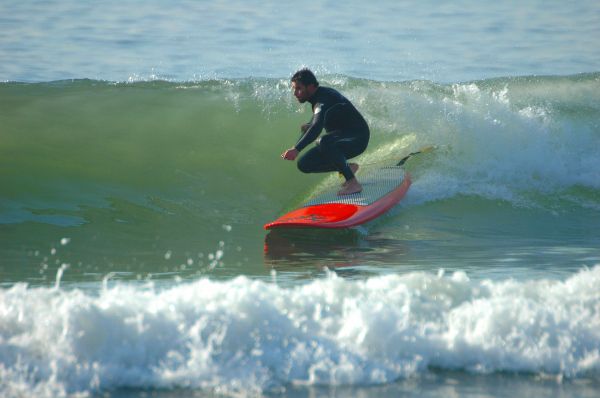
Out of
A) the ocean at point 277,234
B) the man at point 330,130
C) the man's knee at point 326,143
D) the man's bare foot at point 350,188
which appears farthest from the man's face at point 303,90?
the ocean at point 277,234

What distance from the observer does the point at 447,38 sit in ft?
81.1

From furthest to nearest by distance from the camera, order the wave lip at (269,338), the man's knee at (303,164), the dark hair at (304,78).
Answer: the man's knee at (303,164), the dark hair at (304,78), the wave lip at (269,338)

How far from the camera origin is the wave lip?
442cm

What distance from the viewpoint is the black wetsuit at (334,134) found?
8.53 m

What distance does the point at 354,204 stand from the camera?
8.27m

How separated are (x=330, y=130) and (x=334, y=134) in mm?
99

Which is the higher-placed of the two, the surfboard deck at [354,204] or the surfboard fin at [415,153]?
the surfboard fin at [415,153]

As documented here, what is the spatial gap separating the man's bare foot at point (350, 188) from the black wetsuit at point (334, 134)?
56 millimetres

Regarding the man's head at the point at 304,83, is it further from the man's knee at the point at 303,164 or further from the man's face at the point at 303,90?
the man's knee at the point at 303,164

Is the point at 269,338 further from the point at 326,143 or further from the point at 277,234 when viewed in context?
the point at 326,143

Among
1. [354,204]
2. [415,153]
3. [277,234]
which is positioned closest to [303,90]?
[354,204]

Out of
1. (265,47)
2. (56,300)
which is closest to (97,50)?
(265,47)

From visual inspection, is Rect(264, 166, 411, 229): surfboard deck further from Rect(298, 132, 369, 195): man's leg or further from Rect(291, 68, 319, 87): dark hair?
Rect(291, 68, 319, 87): dark hair

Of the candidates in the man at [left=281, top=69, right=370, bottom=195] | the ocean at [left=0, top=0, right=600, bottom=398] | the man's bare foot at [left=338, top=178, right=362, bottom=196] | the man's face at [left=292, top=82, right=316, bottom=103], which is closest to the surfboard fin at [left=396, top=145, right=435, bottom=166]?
the ocean at [left=0, top=0, right=600, bottom=398]
